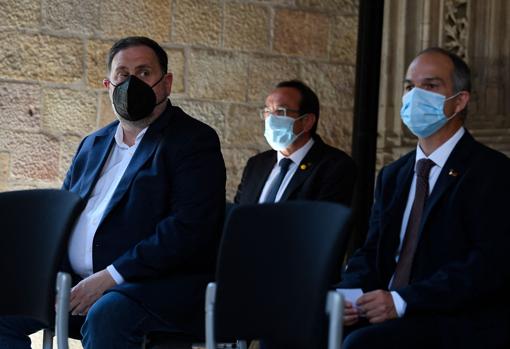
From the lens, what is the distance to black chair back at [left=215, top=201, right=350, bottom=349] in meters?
3.38

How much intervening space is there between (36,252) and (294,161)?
230 centimetres

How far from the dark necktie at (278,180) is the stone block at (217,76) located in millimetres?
725

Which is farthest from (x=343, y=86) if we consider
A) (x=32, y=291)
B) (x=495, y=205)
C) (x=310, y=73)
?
(x=32, y=291)

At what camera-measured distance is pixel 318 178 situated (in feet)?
19.0

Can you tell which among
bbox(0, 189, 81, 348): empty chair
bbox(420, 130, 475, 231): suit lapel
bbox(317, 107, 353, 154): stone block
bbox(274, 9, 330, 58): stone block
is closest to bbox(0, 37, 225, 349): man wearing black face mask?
bbox(0, 189, 81, 348): empty chair

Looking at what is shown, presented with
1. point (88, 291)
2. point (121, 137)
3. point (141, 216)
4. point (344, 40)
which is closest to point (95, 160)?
point (121, 137)

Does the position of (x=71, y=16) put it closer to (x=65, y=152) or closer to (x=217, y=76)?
(x=65, y=152)

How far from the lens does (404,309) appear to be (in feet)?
13.2

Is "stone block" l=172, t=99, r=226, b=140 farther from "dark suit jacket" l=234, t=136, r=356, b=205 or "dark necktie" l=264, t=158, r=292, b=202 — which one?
"dark necktie" l=264, t=158, r=292, b=202

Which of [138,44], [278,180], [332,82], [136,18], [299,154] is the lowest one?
[278,180]

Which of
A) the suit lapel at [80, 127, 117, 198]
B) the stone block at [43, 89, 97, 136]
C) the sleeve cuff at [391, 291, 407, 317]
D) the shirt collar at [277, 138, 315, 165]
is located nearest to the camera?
the sleeve cuff at [391, 291, 407, 317]

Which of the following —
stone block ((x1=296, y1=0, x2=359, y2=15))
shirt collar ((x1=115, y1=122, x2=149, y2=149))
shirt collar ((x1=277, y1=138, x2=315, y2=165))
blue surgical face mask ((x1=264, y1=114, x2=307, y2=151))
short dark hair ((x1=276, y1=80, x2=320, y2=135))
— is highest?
stone block ((x1=296, y1=0, x2=359, y2=15))

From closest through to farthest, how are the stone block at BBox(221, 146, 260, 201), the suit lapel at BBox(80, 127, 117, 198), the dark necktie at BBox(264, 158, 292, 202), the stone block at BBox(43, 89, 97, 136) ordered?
the suit lapel at BBox(80, 127, 117, 198)
the dark necktie at BBox(264, 158, 292, 202)
the stone block at BBox(43, 89, 97, 136)
the stone block at BBox(221, 146, 260, 201)

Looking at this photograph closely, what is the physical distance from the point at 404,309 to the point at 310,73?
2949 mm
